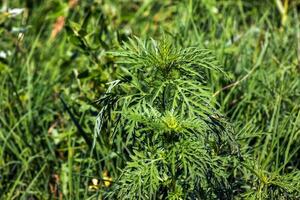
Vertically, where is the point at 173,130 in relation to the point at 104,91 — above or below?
above

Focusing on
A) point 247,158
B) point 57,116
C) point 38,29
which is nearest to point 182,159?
point 247,158

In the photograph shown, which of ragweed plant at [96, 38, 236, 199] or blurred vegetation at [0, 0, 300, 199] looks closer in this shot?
ragweed plant at [96, 38, 236, 199]

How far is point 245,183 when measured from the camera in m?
2.42

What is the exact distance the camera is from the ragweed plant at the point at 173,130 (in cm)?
205

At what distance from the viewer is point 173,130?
6.77 feet

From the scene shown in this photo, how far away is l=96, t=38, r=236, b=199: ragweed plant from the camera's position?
6.72ft

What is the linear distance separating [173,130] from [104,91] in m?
0.97

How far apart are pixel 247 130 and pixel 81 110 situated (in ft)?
2.46

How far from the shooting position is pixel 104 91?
2988 mm

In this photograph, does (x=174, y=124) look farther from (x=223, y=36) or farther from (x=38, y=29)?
(x=38, y=29)

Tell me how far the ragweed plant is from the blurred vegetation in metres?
0.18

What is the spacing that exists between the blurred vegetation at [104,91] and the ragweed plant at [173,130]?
0.60 feet

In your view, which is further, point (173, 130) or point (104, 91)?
point (104, 91)

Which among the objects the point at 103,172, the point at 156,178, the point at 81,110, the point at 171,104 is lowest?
the point at 103,172
